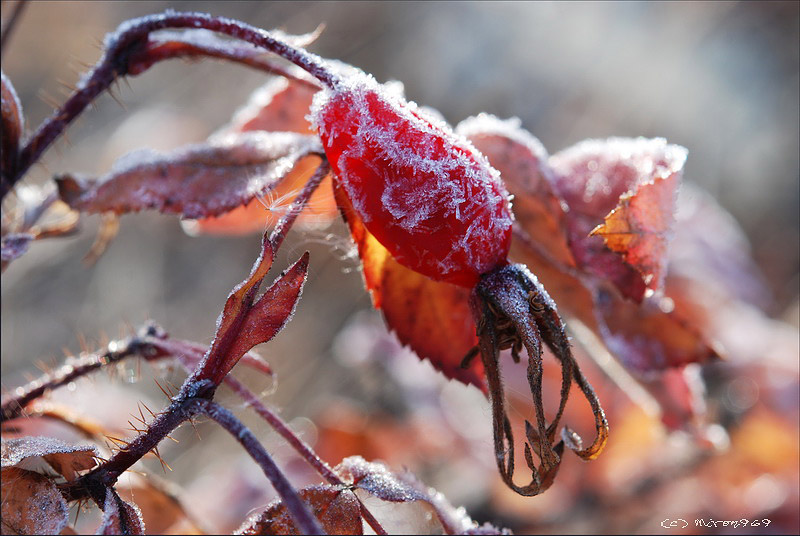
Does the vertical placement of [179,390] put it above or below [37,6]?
below

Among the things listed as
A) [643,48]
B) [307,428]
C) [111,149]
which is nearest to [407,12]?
[643,48]

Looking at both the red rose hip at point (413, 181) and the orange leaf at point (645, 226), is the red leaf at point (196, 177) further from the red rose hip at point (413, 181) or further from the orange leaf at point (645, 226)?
the orange leaf at point (645, 226)

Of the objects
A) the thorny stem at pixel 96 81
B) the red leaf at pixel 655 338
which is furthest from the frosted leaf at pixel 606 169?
the thorny stem at pixel 96 81

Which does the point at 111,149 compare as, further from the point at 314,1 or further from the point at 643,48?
the point at 643,48

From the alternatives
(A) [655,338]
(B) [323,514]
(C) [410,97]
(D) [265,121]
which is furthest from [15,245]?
(C) [410,97]

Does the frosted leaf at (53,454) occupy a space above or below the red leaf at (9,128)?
below

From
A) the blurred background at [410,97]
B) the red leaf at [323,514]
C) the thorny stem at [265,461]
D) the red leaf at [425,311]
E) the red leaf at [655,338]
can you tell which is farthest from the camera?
the blurred background at [410,97]

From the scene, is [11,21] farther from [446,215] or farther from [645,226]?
[645,226]
